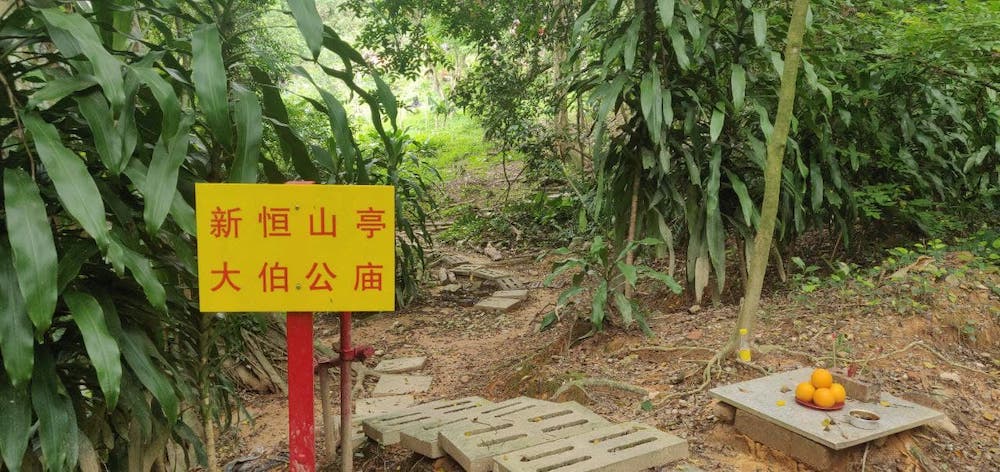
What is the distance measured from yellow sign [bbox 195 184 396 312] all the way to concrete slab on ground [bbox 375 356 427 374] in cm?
312

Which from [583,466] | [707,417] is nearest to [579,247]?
[707,417]

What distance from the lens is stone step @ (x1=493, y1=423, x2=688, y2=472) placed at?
1.94 meters

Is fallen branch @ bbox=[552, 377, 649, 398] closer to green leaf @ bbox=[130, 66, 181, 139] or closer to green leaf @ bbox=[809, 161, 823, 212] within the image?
green leaf @ bbox=[809, 161, 823, 212]

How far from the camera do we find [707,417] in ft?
8.18

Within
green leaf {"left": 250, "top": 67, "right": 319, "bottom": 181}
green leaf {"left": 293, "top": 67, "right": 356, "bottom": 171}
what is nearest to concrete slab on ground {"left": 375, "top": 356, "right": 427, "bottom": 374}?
green leaf {"left": 250, "top": 67, "right": 319, "bottom": 181}

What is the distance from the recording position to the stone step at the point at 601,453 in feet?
6.36

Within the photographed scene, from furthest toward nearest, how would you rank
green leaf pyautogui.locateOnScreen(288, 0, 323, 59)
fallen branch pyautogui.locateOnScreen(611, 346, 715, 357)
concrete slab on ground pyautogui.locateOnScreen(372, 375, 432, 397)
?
concrete slab on ground pyautogui.locateOnScreen(372, 375, 432, 397), fallen branch pyautogui.locateOnScreen(611, 346, 715, 357), green leaf pyautogui.locateOnScreen(288, 0, 323, 59)

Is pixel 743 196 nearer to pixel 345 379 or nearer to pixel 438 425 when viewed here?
pixel 438 425

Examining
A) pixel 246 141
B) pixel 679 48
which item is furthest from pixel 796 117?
pixel 246 141

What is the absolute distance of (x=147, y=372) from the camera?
1.58 m

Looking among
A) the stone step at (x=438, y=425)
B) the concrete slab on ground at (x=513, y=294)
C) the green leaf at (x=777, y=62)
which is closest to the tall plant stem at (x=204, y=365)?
the stone step at (x=438, y=425)

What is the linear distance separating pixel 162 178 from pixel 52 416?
60 cm

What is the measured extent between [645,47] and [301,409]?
2.70 metres

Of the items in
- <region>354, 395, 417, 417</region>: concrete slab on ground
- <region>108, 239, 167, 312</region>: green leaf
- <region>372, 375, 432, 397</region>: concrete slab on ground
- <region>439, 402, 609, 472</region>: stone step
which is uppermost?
<region>108, 239, 167, 312</region>: green leaf
